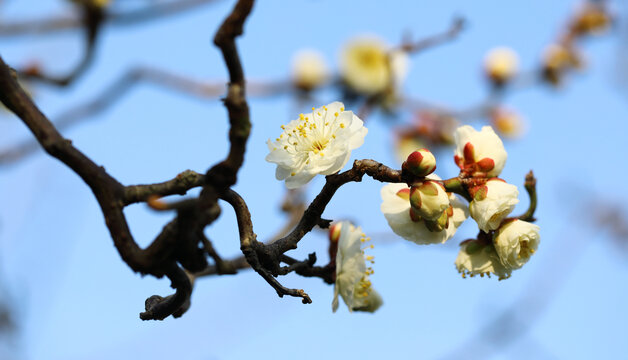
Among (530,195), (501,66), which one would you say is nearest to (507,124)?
(501,66)

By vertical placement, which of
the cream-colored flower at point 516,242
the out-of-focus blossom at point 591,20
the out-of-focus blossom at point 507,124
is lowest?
the cream-colored flower at point 516,242

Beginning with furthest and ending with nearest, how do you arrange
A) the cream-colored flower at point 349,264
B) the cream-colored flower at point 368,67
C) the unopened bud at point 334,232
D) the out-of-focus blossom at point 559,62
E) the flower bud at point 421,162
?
the out-of-focus blossom at point 559,62 → the cream-colored flower at point 368,67 → the unopened bud at point 334,232 → the cream-colored flower at point 349,264 → the flower bud at point 421,162

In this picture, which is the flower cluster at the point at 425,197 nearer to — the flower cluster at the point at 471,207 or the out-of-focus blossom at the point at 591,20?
the flower cluster at the point at 471,207

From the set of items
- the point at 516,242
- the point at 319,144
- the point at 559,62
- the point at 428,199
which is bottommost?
the point at 516,242

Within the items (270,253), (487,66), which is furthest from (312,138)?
(487,66)

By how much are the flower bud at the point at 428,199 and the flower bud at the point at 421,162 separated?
0.08ft

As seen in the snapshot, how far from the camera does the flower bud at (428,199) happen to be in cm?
103

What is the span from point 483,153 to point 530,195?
0.13m

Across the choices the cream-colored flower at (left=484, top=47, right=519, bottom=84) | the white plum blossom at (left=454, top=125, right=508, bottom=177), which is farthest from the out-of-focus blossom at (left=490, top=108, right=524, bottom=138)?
the white plum blossom at (left=454, top=125, right=508, bottom=177)

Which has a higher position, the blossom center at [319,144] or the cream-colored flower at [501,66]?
the cream-colored flower at [501,66]

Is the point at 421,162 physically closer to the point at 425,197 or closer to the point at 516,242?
the point at 425,197

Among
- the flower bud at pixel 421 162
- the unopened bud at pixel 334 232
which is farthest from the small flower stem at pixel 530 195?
the unopened bud at pixel 334 232

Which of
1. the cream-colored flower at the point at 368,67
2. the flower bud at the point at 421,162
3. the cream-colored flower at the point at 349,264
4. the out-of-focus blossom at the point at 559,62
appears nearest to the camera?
the flower bud at the point at 421,162

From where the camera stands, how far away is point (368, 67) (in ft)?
14.4
